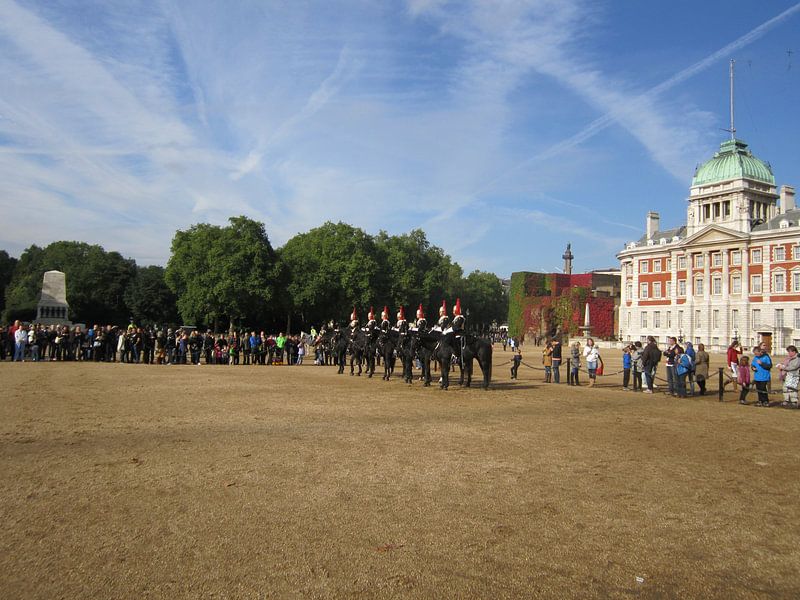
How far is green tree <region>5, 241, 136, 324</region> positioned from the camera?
81.8m

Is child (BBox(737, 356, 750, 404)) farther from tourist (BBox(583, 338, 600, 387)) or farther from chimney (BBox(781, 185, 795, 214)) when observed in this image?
chimney (BBox(781, 185, 795, 214))

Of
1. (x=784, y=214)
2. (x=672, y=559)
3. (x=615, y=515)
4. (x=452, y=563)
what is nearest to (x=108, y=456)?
(x=452, y=563)

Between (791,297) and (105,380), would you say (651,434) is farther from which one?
(791,297)

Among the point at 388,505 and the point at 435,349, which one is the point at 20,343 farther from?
the point at 388,505

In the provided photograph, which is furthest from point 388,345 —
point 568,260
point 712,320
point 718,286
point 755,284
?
point 568,260

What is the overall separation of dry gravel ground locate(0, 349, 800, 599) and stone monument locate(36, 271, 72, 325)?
4171 cm

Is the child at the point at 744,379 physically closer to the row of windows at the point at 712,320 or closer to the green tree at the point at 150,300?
the row of windows at the point at 712,320

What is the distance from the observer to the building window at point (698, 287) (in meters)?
77.4

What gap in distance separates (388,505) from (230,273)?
5621 cm

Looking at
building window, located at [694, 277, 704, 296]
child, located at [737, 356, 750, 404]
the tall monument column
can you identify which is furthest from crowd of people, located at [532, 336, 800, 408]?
the tall monument column

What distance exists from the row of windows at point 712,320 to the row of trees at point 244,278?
90.6ft

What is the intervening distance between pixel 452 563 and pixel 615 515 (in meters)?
2.54

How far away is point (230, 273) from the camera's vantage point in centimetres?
6141

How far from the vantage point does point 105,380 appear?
22203mm
